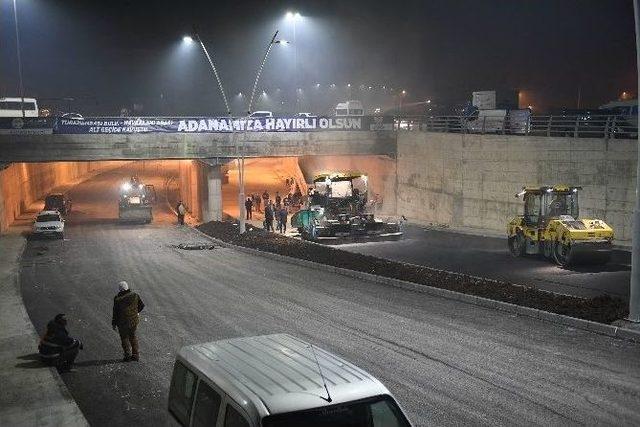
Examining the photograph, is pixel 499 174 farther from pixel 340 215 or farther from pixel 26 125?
pixel 26 125

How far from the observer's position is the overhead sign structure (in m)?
38.7

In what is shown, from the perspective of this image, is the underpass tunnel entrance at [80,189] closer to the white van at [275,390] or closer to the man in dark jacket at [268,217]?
the man in dark jacket at [268,217]

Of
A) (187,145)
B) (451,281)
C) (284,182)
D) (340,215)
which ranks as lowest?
(451,281)

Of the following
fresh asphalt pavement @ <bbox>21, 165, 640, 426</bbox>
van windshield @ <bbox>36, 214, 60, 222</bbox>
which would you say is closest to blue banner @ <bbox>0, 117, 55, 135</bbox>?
van windshield @ <bbox>36, 214, 60, 222</bbox>

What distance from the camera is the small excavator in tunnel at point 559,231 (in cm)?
2159

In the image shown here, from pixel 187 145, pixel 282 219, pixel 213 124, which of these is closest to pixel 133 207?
pixel 187 145

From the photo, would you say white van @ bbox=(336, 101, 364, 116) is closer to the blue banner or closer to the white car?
the blue banner

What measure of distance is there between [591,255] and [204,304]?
42.8ft

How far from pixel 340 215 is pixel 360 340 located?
17.8 metres

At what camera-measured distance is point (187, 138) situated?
132 ft

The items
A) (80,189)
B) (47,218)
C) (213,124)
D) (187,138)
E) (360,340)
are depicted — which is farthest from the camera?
(80,189)

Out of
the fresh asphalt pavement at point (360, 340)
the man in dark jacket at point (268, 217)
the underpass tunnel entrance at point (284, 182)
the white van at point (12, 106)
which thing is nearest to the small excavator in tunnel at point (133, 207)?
the underpass tunnel entrance at point (284, 182)

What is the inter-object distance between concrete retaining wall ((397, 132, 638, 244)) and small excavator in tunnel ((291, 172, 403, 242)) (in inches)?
209

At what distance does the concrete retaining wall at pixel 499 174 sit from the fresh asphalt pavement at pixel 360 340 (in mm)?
12584
